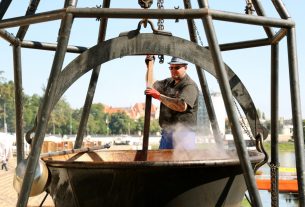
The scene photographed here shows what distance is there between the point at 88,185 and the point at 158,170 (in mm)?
537

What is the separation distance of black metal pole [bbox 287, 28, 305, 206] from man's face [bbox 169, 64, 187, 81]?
5.76 ft

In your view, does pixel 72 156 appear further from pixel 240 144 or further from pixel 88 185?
pixel 240 144

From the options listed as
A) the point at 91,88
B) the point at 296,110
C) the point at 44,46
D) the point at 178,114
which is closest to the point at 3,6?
the point at 44,46

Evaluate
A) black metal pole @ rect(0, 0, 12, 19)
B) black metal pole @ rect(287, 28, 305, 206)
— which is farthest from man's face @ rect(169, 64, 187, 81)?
black metal pole @ rect(0, 0, 12, 19)

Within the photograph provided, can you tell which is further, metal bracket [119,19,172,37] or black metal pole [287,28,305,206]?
metal bracket [119,19,172,37]

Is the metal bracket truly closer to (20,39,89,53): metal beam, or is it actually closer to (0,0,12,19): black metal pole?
(0,0,12,19): black metal pole

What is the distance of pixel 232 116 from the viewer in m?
3.23

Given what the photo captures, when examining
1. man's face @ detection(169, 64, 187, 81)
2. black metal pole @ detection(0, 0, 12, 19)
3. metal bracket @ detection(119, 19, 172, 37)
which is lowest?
man's face @ detection(169, 64, 187, 81)

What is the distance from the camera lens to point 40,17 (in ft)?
11.4

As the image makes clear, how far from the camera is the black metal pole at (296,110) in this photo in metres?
3.69

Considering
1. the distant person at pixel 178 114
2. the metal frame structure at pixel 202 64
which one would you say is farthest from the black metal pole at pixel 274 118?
the distant person at pixel 178 114

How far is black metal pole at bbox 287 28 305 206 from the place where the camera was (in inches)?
145

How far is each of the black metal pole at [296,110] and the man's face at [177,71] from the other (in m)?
1.76

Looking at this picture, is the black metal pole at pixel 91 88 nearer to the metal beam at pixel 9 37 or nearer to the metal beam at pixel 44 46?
the metal beam at pixel 44 46
